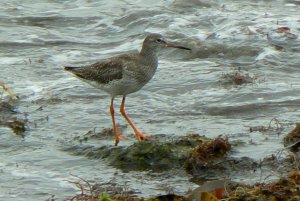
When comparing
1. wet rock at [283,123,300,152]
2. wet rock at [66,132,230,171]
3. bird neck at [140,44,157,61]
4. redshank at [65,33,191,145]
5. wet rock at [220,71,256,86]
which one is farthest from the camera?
wet rock at [220,71,256,86]

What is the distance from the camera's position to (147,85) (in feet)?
34.6

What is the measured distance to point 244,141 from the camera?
7758 millimetres

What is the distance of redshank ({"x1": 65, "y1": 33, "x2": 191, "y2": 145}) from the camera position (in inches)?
335

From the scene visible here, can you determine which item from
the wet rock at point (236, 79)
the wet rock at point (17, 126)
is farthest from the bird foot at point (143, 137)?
the wet rock at point (236, 79)

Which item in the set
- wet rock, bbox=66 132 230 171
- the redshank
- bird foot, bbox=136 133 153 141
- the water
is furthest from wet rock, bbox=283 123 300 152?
the redshank

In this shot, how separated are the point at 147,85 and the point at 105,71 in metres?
1.93

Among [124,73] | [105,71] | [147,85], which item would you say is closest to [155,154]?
[124,73]

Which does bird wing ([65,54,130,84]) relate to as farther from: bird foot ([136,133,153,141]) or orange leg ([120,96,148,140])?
bird foot ([136,133,153,141])

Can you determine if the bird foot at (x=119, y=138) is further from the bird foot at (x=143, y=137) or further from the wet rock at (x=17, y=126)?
the wet rock at (x=17, y=126)

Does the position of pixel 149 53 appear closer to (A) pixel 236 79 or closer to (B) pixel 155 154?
(B) pixel 155 154

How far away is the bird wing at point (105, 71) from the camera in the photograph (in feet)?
28.1

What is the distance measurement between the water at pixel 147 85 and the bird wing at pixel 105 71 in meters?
0.54

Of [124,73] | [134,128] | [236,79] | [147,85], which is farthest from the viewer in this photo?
[147,85]

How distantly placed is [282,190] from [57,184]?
2056mm
